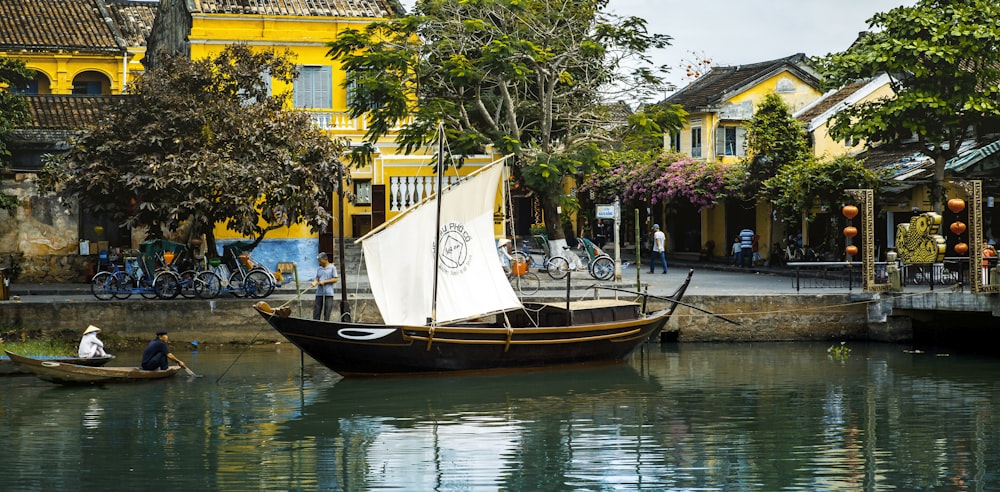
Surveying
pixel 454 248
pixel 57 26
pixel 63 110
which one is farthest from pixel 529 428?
pixel 57 26

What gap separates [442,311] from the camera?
25250mm

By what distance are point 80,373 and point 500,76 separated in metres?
15.5

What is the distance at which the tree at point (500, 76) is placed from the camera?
34.8 metres

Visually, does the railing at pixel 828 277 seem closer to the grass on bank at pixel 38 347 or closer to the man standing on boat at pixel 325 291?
the man standing on boat at pixel 325 291

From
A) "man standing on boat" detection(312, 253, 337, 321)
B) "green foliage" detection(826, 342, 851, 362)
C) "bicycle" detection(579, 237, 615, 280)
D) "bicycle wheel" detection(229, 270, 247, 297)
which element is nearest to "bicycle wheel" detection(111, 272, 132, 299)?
"bicycle wheel" detection(229, 270, 247, 297)

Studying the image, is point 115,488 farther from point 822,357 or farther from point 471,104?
point 471,104

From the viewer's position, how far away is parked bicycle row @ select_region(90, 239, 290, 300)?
2978cm

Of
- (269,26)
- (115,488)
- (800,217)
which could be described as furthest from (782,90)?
(115,488)

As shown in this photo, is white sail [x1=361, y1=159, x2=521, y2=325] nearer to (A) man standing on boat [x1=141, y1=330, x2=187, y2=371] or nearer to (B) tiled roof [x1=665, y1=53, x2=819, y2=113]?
(A) man standing on boat [x1=141, y1=330, x2=187, y2=371]

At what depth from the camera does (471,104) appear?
36688 millimetres

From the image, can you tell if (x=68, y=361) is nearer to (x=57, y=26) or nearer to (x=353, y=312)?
(x=353, y=312)

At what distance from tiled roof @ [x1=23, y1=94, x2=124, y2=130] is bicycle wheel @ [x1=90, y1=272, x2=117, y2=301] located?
7.92 metres

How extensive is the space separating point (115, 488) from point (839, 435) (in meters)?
10.3

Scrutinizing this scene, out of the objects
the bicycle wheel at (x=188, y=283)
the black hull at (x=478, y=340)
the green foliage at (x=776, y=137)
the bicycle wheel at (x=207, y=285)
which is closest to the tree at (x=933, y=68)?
the green foliage at (x=776, y=137)
